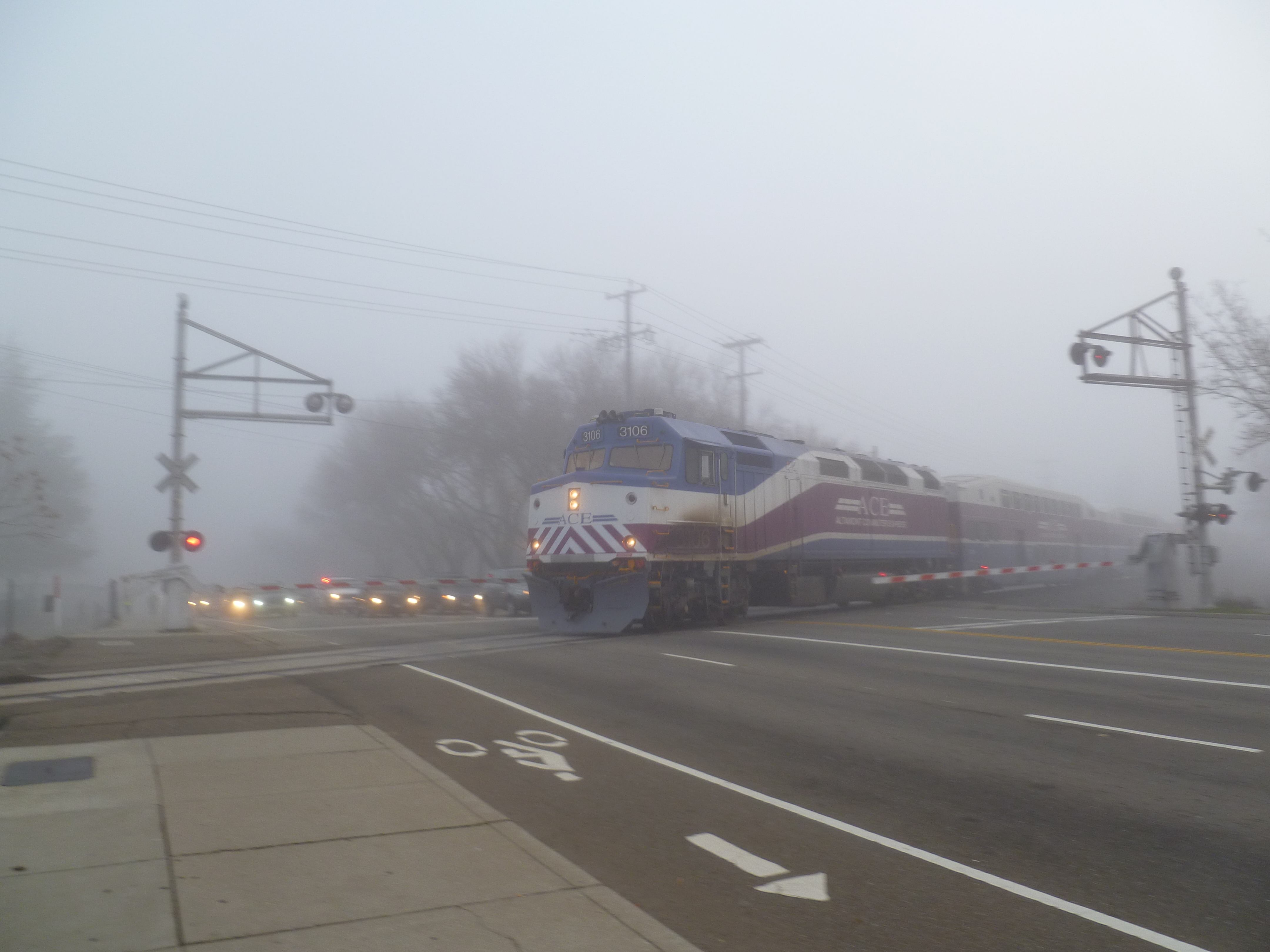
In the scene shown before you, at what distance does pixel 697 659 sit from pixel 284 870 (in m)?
9.93

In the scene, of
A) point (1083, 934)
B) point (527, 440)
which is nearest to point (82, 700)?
point (1083, 934)

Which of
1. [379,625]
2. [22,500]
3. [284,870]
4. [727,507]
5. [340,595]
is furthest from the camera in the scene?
[340,595]

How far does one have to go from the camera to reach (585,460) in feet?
68.1

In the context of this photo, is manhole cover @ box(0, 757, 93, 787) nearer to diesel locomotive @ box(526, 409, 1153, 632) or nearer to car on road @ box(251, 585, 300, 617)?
diesel locomotive @ box(526, 409, 1153, 632)

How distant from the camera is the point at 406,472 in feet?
179

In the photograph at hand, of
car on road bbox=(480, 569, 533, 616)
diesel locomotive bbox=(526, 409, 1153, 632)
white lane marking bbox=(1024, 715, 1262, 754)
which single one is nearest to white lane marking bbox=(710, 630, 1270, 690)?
diesel locomotive bbox=(526, 409, 1153, 632)

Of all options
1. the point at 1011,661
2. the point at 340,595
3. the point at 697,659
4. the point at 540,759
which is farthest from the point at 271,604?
the point at 540,759

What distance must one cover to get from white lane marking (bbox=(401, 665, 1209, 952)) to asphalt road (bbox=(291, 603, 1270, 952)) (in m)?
0.02

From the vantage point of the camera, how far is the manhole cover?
6773 millimetres

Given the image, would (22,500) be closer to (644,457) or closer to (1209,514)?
(644,457)

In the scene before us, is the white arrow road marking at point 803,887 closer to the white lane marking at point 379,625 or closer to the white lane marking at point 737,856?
the white lane marking at point 737,856

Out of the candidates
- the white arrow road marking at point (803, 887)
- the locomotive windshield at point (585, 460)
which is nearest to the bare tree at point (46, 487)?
the locomotive windshield at point (585, 460)

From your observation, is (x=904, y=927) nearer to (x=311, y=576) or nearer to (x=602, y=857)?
(x=602, y=857)

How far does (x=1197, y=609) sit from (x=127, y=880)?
999 inches
